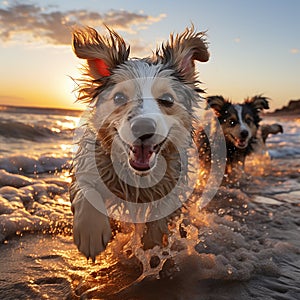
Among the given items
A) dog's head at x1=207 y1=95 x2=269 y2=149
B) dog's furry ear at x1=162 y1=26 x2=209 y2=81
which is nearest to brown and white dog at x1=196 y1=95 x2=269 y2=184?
dog's head at x1=207 y1=95 x2=269 y2=149

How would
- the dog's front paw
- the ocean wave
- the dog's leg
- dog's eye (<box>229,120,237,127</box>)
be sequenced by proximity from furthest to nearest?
dog's eye (<box>229,120,237,127</box>) < the ocean wave < the dog's leg < the dog's front paw

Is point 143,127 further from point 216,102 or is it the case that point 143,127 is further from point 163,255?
point 216,102

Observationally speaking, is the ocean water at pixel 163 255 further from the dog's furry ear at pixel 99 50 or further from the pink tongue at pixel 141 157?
the dog's furry ear at pixel 99 50

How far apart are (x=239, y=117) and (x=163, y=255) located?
465 cm

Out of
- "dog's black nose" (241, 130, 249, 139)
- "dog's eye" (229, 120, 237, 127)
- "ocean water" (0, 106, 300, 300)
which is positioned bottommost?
"ocean water" (0, 106, 300, 300)

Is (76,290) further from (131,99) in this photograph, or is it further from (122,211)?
(131,99)

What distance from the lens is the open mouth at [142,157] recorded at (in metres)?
3.16

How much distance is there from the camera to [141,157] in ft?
10.5

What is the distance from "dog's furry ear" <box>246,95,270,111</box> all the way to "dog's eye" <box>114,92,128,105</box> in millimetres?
5083

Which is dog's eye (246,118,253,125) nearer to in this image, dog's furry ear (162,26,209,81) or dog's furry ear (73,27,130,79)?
dog's furry ear (162,26,209,81)

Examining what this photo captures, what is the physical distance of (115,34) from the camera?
3.78 metres

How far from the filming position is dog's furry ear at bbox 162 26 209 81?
3.88 meters

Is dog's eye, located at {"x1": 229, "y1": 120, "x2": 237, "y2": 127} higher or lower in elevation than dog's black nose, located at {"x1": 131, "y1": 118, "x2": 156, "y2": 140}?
lower

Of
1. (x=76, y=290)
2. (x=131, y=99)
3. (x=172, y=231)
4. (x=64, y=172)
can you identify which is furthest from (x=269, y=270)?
(x=64, y=172)
